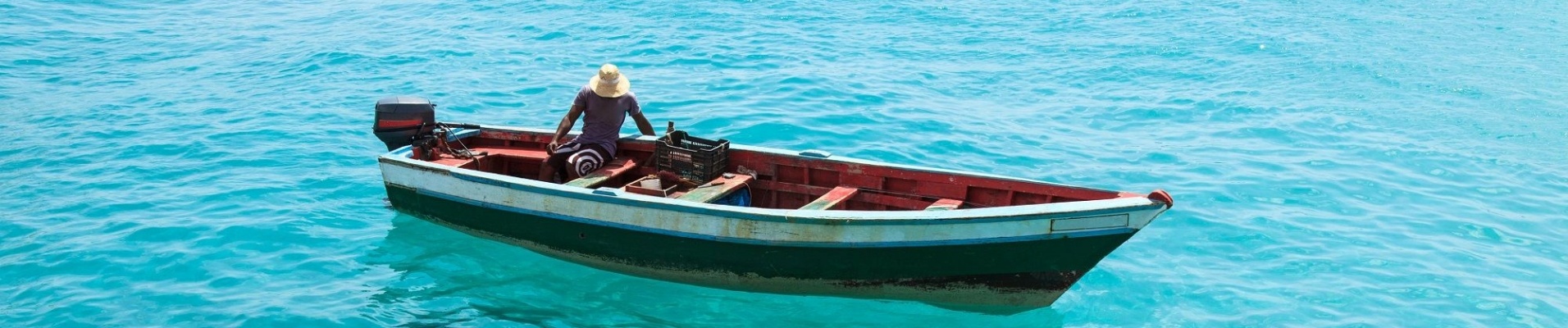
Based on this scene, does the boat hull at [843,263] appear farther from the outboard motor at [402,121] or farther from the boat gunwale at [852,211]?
the outboard motor at [402,121]

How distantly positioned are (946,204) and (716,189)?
207cm

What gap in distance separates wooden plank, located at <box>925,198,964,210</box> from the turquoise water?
0.89 m

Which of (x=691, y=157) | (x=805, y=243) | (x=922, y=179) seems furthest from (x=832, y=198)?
(x=691, y=157)

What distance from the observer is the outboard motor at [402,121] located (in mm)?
12258

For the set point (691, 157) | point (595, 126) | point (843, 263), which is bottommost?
point (843, 263)

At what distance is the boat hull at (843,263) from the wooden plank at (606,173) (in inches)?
20.7

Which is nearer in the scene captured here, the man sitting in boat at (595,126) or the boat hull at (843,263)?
the boat hull at (843,263)

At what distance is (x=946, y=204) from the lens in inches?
410

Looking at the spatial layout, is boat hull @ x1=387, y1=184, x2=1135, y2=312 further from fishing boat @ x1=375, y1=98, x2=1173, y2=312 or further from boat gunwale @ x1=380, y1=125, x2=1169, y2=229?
boat gunwale @ x1=380, y1=125, x2=1169, y2=229

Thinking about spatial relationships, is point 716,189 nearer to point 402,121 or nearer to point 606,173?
point 606,173

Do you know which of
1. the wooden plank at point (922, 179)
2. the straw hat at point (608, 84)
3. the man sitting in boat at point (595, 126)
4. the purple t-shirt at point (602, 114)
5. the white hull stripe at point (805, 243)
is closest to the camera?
the white hull stripe at point (805, 243)

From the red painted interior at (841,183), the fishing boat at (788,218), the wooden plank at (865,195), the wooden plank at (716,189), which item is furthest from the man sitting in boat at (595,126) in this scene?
the wooden plank at (865,195)

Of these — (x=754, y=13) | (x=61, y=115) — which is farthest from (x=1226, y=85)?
(x=61, y=115)

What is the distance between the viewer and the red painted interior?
34.3 ft
